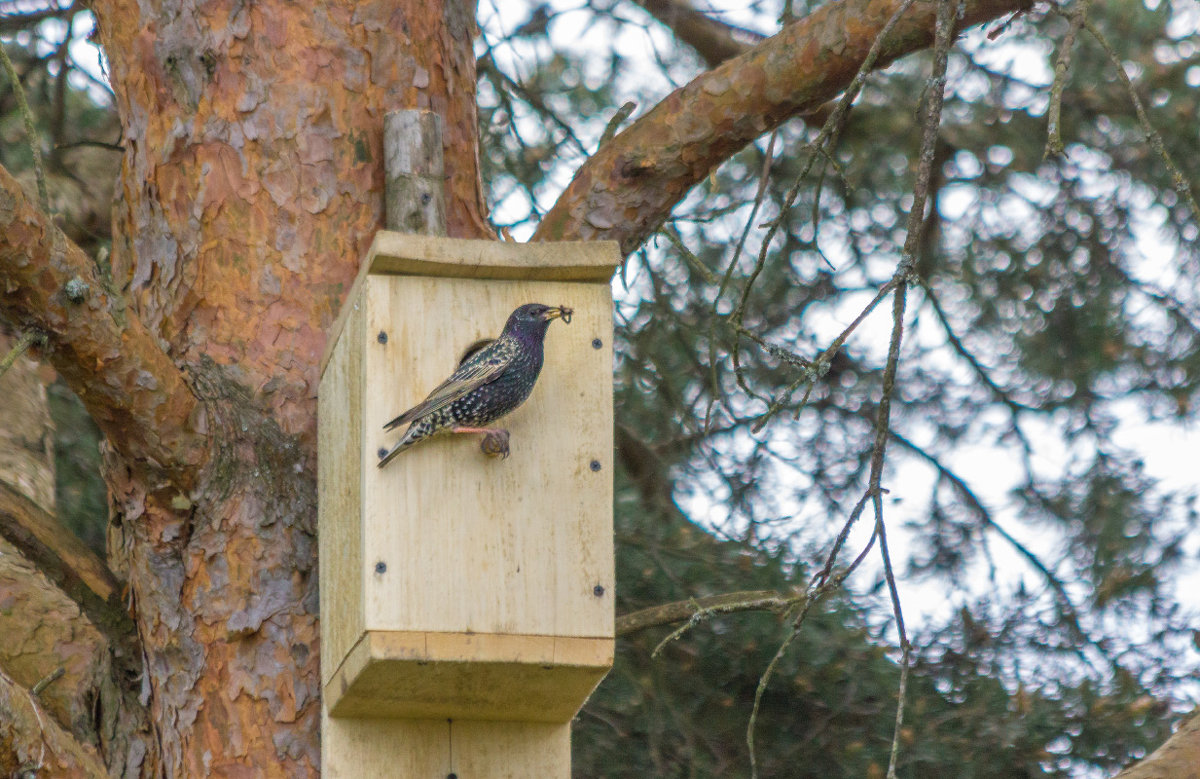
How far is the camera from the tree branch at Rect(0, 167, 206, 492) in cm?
218

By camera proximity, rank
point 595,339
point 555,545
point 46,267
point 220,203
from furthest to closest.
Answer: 1. point 220,203
2. point 595,339
3. point 555,545
4. point 46,267

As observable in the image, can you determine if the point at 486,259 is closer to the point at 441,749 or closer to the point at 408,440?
the point at 408,440

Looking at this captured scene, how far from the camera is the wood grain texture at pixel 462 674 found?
2227mm

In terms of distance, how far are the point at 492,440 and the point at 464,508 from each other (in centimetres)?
11

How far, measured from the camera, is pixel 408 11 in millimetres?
2975

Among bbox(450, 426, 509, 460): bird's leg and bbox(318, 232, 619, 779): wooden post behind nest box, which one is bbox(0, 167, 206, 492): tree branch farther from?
bbox(450, 426, 509, 460): bird's leg

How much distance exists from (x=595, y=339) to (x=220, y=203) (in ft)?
2.45

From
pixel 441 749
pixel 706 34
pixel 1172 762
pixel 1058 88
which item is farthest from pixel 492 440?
pixel 706 34

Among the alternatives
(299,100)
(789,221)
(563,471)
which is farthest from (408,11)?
(789,221)

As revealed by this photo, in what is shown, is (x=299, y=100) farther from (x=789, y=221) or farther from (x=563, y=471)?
(x=789, y=221)

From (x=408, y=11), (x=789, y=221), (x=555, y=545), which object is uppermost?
(x=789, y=221)

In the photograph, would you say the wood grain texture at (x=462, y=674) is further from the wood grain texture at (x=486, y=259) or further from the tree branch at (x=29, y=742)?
A: the wood grain texture at (x=486, y=259)

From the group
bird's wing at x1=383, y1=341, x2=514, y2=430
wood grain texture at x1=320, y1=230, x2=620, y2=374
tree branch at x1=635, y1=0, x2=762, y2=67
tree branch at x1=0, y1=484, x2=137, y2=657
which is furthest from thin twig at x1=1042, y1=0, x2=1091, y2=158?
tree branch at x1=635, y1=0, x2=762, y2=67

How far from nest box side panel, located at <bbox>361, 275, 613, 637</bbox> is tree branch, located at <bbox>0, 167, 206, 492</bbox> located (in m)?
0.33
